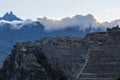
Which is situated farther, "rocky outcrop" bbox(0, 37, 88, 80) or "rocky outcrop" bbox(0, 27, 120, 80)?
"rocky outcrop" bbox(0, 37, 88, 80)

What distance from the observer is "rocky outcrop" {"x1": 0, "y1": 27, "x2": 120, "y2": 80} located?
59.6 m

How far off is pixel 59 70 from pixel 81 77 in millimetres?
5860

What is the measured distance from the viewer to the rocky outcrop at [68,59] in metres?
59.6

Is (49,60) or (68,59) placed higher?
(68,59)

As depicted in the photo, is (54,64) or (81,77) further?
(54,64)

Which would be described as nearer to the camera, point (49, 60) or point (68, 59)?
point (68, 59)

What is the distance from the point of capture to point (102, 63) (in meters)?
60.3

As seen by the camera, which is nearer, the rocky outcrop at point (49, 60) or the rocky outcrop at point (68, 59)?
the rocky outcrop at point (68, 59)

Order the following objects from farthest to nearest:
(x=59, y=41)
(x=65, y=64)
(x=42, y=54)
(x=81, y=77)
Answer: (x=59, y=41), (x=42, y=54), (x=65, y=64), (x=81, y=77)

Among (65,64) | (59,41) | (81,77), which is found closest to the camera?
(81,77)

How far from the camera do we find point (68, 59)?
206 ft

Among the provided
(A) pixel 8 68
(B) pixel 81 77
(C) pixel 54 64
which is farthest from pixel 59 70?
(A) pixel 8 68

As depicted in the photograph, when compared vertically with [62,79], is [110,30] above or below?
above

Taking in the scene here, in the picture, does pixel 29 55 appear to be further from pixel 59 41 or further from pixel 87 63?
pixel 87 63
